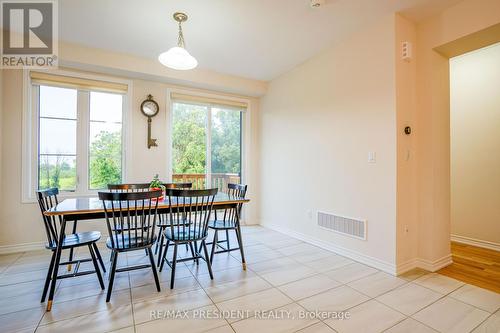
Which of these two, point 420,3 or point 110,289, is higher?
point 420,3

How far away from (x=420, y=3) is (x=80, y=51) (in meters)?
3.97

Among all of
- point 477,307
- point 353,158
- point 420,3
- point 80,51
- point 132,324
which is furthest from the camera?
point 80,51

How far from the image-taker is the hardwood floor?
238cm

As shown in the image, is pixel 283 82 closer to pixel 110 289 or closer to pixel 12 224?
pixel 110 289

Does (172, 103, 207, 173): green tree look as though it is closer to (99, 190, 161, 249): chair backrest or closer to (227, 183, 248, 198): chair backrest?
(227, 183, 248, 198): chair backrest

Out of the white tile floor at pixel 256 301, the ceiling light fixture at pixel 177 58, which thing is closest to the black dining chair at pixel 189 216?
the white tile floor at pixel 256 301

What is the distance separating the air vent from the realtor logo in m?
3.88

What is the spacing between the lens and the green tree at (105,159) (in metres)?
3.67

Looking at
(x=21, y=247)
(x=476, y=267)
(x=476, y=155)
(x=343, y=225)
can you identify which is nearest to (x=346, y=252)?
(x=343, y=225)

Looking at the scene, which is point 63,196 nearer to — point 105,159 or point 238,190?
point 105,159

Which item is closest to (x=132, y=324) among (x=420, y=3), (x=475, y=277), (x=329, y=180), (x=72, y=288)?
(x=72, y=288)

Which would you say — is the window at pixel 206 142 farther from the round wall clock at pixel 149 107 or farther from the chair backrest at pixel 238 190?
the chair backrest at pixel 238 190

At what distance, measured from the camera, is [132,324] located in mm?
1743

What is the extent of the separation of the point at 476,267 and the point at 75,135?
533 centimetres
